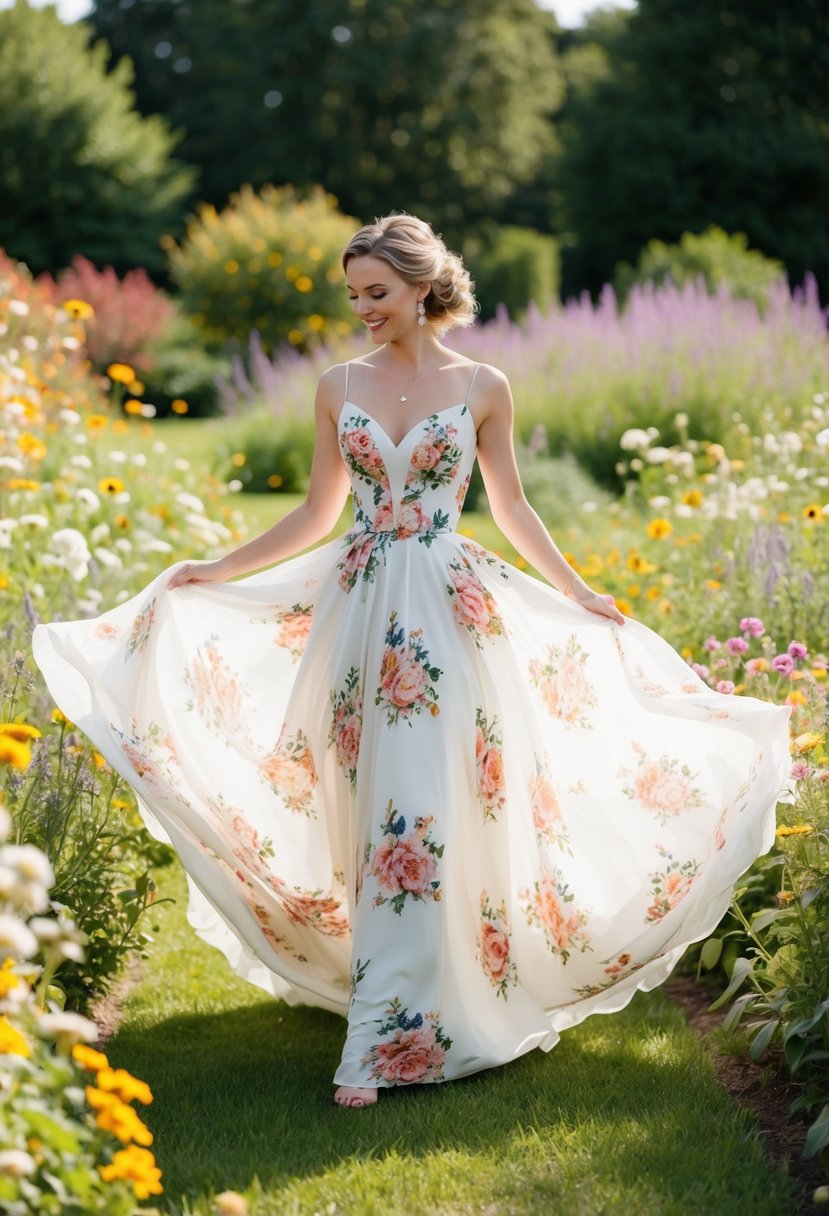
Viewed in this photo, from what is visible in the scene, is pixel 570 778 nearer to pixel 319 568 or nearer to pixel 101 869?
pixel 319 568

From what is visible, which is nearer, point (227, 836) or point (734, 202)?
point (227, 836)

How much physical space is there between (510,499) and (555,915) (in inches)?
39.7

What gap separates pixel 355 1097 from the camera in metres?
3.04

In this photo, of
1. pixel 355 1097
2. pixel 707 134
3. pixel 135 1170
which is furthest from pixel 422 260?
pixel 707 134

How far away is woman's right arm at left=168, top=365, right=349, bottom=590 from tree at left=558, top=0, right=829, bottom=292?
24340 mm

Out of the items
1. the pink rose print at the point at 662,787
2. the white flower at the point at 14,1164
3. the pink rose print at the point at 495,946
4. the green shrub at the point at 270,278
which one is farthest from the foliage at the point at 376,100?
the white flower at the point at 14,1164

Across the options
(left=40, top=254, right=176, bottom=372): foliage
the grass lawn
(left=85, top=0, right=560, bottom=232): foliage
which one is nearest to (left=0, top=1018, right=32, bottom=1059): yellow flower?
the grass lawn

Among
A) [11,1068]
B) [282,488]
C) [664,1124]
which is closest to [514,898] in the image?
[664,1124]

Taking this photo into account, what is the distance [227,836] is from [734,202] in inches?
1016

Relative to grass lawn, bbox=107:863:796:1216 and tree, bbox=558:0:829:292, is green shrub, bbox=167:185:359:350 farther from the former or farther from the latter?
grass lawn, bbox=107:863:796:1216

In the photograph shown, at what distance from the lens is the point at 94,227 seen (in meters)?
26.2

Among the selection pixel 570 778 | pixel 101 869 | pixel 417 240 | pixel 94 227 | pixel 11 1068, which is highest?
pixel 417 240

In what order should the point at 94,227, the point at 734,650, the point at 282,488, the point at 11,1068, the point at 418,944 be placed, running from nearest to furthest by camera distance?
1. the point at 11,1068
2. the point at 418,944
3. the point at 734,650
4. the point at 282,488
5. the point at 94,227

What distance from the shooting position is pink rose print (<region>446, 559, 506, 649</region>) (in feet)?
10.7
